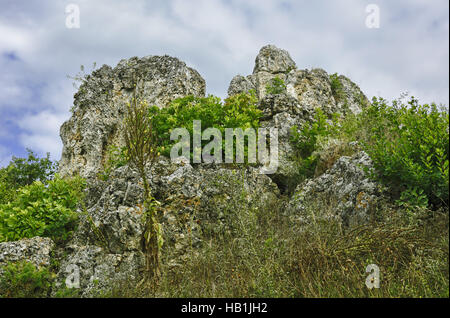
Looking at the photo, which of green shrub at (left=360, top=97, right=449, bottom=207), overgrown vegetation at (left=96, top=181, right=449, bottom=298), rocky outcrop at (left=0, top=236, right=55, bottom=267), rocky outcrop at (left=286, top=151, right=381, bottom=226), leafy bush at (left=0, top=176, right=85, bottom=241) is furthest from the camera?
leafy bush at (left=0, top=176, right=85, bottom=241)

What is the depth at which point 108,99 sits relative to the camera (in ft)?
35.6

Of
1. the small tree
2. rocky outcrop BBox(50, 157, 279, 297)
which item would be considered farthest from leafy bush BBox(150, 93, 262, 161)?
the small tree

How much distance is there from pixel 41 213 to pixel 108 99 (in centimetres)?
586

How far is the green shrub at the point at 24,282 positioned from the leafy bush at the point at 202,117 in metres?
3.68

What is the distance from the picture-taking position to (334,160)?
23.4 ft

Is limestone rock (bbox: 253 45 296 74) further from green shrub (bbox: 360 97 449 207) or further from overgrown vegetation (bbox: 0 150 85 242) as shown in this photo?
overgrown vegetation (bbox: 0 150 85 242)

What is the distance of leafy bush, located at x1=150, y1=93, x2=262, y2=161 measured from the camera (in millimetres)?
7805

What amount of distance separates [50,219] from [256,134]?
529cm

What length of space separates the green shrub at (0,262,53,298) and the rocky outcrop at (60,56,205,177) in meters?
4.75

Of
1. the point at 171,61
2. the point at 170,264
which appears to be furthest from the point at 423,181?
the point at 171,61

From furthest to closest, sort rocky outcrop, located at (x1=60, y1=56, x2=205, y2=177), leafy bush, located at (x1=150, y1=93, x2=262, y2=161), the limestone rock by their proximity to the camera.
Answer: the limestone rock → rocky outcrop, located at (x1=60, y1=56, x2=205, y2=177) → leafy bush, located at (x1=150, y1=93, x2=262, y2=161)

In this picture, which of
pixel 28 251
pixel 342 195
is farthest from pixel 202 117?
pixel 28 251

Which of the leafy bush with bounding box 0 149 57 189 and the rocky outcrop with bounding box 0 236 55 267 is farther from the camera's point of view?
the leafy bush with bounding box 0 149 57 189
